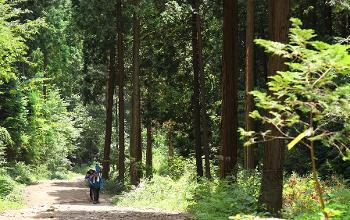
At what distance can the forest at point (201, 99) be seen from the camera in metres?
9.18

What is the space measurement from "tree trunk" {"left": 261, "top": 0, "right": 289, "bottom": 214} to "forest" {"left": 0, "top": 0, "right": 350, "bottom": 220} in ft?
0.07

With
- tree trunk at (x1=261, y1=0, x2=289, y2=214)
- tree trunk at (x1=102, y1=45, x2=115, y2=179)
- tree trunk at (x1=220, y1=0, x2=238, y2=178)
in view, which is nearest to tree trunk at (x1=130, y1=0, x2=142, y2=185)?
tree trunk at (x1=102, y1=45, x2=115, y2=179)

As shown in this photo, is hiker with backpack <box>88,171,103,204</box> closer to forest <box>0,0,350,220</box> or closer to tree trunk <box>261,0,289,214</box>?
forest <box>0,0,350,220</box>

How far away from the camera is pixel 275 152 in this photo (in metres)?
9.20

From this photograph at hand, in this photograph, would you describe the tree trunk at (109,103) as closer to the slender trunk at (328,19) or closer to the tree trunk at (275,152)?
the slender trunk at (328,19)

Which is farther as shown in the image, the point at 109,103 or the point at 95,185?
the point at 109,103

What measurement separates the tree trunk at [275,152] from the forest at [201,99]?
22 millimetres

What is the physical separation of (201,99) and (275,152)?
14381 millimetres

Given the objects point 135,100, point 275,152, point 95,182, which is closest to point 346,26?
point 135,100

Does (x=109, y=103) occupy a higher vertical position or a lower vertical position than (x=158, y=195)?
higher

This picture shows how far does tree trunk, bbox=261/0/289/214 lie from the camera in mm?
9180

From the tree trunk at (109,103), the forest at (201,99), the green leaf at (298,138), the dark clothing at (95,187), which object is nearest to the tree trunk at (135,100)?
the forest at (201,99)

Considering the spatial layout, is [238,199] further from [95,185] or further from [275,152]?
[95,185]

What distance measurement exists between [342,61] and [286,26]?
4.90 meters
